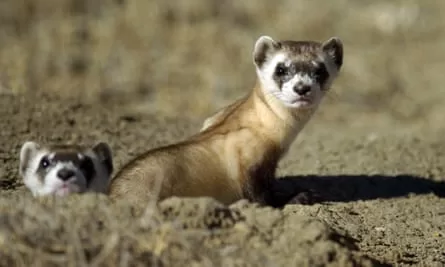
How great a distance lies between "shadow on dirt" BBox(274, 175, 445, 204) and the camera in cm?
640

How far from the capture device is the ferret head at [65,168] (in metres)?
5.01

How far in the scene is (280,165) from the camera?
7.15m

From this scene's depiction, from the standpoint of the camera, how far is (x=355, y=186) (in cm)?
669

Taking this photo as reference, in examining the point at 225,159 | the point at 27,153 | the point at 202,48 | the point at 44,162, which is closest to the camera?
the point at 44,162

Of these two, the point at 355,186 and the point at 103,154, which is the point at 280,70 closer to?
the point at 103,154

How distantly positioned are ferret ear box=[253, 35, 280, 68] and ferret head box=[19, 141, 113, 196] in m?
1.06

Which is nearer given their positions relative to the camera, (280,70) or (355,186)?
(280,70)

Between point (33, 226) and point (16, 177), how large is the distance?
253cm

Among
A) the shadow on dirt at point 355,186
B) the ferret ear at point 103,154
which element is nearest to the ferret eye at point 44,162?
the ferret ear at point 103,154

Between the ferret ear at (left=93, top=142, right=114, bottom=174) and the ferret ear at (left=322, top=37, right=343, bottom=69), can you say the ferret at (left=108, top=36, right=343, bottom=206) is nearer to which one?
the ferret ear at (left=322, top=37, right=343, bottom=69)

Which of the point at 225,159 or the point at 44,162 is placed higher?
the point at 44,162

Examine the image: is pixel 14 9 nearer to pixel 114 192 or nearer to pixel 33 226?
pixel 114 192

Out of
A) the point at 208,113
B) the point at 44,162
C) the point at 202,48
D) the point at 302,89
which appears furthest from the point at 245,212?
the point at 202,48

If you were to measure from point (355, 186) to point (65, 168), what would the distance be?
2272 millimetres
